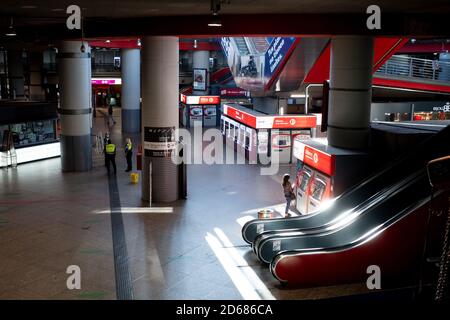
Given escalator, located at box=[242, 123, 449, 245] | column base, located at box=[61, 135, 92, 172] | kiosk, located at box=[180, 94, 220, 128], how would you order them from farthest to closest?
kiosk, located at box=[180, 94, 220, 128], column base, located at box=[61, 135, 92, 172], escalator, located at box=[242, 123, 449, 245]

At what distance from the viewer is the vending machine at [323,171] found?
484 inches

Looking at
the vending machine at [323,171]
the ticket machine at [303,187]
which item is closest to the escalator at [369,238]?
the vending machine at [323,171]

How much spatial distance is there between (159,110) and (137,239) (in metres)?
4.43

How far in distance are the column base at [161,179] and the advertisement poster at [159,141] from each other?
0.55 feet

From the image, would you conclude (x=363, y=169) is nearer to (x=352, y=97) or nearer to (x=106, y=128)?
(x=352, y=97)

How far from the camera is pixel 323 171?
503 inches

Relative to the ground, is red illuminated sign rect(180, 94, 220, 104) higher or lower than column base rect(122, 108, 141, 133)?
higher

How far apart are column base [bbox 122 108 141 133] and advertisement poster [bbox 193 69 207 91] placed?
5606 millimetres

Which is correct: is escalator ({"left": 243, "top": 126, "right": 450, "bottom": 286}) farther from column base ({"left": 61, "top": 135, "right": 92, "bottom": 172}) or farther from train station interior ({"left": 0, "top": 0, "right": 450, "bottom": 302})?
column base ({"left": 61, "top": 135, "right": 92, "bottom": 172})

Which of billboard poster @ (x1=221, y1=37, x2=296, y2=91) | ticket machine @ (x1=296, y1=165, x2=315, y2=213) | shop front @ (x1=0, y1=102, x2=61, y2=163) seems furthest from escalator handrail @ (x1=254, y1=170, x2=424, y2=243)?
shop front @ (x1=0, y1=102, x2=61, y2=163)

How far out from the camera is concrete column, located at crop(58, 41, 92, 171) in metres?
19.4

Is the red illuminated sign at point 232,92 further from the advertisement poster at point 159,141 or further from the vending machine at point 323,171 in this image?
the vending machine at point 323,171
